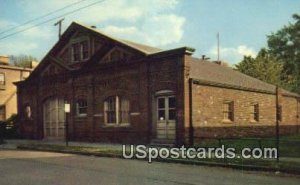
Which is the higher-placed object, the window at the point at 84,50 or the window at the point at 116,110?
the window at the point at 84,50

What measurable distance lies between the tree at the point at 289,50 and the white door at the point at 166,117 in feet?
136

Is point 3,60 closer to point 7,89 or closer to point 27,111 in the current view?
point 7,89

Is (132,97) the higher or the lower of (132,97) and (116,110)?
the higher

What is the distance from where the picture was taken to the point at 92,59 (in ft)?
88.1

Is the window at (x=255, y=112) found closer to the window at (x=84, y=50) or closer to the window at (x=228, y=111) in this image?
the window at (x=228, y=111)

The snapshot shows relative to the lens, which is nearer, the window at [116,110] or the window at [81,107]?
the window at [116,110]

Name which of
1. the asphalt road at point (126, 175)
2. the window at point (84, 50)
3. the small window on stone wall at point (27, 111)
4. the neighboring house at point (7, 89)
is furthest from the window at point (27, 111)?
the asphalt road at point (126, 175)

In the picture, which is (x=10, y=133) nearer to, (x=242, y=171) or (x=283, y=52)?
(x=242, y=171)

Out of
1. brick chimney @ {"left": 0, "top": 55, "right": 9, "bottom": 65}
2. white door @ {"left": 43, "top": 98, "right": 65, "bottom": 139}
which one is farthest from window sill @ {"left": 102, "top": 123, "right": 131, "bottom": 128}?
brick chimney @ {"left": 0, "top": 55, "right": 9, "bottom": 65}

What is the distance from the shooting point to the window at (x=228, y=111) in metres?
25.1

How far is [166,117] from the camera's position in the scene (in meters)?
22.3

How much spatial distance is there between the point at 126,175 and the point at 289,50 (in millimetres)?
60853

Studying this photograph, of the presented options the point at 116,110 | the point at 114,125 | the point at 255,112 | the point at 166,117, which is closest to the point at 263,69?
the point at 255,112

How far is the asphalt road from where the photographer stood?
35.2ft
